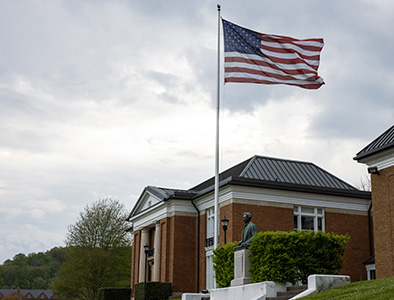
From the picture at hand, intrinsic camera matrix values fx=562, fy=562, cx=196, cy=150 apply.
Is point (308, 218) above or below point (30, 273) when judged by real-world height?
above

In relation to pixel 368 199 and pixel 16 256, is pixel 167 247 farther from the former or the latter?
pixel 16 256

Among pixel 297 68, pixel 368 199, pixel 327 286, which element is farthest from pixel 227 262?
pixel 368 199

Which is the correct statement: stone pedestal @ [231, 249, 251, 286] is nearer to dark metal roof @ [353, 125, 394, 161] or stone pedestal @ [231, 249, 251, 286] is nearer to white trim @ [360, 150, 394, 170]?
dark metal roof @ [353, 125, 394, 161]

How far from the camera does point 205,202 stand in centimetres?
3619

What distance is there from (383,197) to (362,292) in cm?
1180

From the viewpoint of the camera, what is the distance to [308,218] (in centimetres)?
3459

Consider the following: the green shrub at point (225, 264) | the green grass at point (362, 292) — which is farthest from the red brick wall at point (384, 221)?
the green grass at point (362, 292)

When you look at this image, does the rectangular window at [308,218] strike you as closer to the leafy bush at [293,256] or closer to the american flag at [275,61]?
the leafy bush at [293,256]

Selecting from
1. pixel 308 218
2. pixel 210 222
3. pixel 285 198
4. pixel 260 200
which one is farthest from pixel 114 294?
pixel 308 218

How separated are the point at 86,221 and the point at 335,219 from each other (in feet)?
98.9

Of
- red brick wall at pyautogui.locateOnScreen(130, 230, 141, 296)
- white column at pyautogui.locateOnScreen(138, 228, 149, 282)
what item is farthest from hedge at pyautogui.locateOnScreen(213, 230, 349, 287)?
red brick wall at pyautogui.locateOnScreen(130, 230, 141, 296)

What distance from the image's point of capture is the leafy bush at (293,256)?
18.3 meters

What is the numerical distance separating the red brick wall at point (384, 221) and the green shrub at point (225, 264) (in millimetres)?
7510

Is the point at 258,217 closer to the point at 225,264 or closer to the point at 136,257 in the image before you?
the point at 225,264
